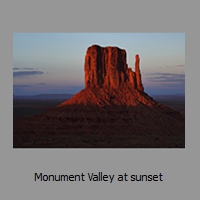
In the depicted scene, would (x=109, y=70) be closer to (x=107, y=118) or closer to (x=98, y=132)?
(x=107, y=118)

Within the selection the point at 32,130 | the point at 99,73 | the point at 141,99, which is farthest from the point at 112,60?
the point at 32,130

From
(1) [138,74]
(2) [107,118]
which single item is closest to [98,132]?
(2) [107,118]

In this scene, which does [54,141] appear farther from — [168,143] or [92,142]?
[168,143]

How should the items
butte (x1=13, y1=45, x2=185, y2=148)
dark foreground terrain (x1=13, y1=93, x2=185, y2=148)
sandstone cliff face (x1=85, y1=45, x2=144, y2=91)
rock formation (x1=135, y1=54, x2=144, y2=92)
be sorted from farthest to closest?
rock formation (x1=135, y1=54, x2=144, y2=92) → sandstone cliff face (x1=85, y1=45, x2=144, y2=91) → butte (x1=13, y1=45, x2=185, y2=148) → dark foreground terrain (x1=13, y1=93, x2=185, y2=148)

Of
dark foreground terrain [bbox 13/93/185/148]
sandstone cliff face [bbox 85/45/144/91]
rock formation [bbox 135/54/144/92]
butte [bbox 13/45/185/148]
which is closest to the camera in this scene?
dark foreground terrain [bbox 13/93/185/148]

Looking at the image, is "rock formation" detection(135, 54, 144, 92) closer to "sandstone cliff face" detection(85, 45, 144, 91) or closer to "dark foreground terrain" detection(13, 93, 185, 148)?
"sandstone cliff face" detection(85, 45, 144, 91)

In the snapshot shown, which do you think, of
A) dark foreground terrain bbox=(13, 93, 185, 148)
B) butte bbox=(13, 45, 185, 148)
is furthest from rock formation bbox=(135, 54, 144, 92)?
dark foreground terrain bbox=(13, 93, 185, 148)

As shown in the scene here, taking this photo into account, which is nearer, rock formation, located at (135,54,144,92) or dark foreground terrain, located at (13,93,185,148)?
dark foreground terrain, located at (13,93,185,148)
